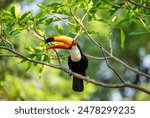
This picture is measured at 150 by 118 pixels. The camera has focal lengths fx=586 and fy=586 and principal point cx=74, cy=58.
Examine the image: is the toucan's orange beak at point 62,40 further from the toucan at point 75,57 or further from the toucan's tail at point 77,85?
the toucan's tail at point 77,85

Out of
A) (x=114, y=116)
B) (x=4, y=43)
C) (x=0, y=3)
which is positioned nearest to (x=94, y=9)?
(x=4, y=43)

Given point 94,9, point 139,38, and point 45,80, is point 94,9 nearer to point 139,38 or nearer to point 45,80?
point 45,80

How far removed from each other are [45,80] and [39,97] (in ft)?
3.39

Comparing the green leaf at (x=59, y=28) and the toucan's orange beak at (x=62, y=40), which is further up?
the green leaf at (x=59, y=28)

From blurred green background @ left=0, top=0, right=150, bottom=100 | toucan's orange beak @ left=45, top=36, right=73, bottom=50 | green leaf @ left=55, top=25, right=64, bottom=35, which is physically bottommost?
blurred green background @ left=0, top=0, right=150, bottom=100

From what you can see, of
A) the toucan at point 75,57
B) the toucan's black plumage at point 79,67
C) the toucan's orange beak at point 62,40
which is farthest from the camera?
the toucan's black plumage at point 79,67

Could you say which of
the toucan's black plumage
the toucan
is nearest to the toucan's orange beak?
the toucan

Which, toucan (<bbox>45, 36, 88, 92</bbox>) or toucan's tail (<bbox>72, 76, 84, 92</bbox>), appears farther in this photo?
toucan's tail (<bbox>72, 76, 84, 92</bbox>)

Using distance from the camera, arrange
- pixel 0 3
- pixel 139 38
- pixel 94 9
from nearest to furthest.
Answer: pixel 94 9
pixel 0 3
pixel 139 38

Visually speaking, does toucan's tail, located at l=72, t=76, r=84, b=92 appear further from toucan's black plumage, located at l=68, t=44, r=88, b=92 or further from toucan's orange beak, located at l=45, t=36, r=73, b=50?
toucan's orange beak, located at l=45, t=36, r=73, b=50

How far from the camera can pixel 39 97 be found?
6.28 meters

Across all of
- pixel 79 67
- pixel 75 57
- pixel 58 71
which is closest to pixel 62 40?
pixel 75 57

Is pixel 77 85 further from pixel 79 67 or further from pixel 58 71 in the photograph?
pixel 58 71

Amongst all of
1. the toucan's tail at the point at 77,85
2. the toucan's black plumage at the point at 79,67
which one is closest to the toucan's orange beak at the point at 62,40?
the toucan's black plumage at the point at 79,67
